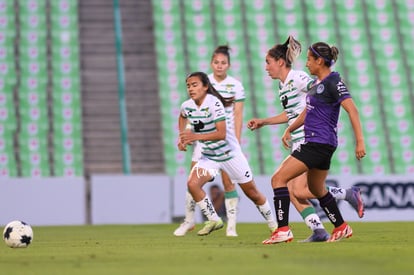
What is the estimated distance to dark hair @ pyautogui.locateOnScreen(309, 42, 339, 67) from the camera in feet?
28.5

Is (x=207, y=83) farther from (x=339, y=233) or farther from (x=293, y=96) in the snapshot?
(x=339, y=233)

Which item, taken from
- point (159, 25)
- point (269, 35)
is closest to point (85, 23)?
point (159, 25)

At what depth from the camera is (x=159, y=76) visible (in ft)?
67.7

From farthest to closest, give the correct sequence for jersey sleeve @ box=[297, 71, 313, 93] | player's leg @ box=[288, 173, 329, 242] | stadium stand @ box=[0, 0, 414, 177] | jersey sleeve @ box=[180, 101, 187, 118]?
1. stadium stand @ box=[0, 0, 414, 177]
2. jersey sleeve @ box=[180, 101, 187, 118]
3. jersey sleeve @ box=[297, 71, 313, 93]
4. player's leg @ box=[288, 173, 329, 242]

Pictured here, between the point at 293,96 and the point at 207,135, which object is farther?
the point at 207,135

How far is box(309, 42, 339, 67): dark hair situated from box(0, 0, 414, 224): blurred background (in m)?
8.32

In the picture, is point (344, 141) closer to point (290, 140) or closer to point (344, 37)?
point (344, 37)

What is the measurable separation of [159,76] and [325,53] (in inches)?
478

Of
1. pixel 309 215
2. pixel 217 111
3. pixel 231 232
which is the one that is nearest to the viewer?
pixel 309 215

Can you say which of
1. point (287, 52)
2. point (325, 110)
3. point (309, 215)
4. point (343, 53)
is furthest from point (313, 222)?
point (343, 53)

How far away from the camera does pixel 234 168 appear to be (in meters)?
10.4

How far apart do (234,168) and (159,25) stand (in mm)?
11761

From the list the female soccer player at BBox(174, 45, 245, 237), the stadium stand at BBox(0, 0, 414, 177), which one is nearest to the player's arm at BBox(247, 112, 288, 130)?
the female soccer player at BBox(174, 45, 245, 237)

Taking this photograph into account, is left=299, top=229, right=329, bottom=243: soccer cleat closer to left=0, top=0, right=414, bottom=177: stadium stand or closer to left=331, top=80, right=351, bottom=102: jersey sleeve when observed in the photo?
left=331, top=80, right=351, bottom=102: jersey sleeve
